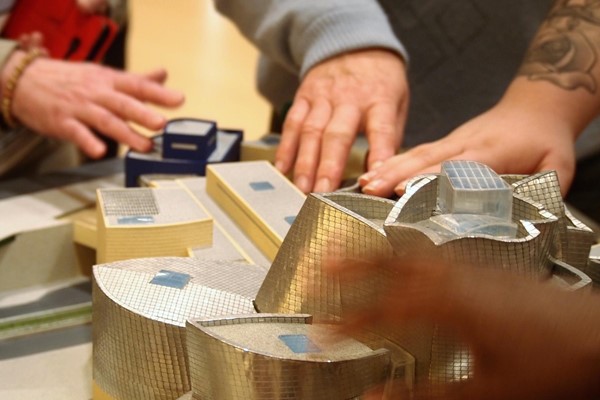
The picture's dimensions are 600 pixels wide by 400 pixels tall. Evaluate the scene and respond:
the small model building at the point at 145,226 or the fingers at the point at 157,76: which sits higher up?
the fingers at the point at 157,76

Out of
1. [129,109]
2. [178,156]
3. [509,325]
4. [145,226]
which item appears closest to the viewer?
[509,325]

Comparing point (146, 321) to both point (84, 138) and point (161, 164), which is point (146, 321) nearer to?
point (161, 164)

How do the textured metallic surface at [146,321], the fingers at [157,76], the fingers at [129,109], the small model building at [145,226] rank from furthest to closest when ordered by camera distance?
1. the fingers at [157,76]
2. the fingers at [129,109]
3. the small model building at [145,226]
4. the textured metallic surface at [146,321]

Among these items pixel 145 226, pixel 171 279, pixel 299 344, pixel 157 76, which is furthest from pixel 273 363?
pixel 157 76

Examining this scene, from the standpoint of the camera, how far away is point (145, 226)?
2.02 ft

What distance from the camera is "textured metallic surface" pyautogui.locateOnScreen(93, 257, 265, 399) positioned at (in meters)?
0.44

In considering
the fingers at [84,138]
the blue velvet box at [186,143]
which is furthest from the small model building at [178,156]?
the fingers at [84,138]

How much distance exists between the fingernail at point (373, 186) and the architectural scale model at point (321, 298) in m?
0.18

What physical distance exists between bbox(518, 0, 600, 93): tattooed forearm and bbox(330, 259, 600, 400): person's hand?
1.86 feet

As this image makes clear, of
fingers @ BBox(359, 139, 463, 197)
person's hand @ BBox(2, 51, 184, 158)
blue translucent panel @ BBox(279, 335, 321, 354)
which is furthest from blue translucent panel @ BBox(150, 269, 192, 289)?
person's hand @ BBox(2, 51, 184, 158)

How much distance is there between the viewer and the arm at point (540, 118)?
71cm

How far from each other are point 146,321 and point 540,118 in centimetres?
51

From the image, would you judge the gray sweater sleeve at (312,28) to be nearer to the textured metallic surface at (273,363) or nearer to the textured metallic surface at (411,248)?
the textured metallic surface at (411,248)

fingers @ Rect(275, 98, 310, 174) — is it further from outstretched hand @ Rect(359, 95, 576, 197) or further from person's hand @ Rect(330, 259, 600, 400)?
person's hand @ Rect(330, 259, 600, 400)
